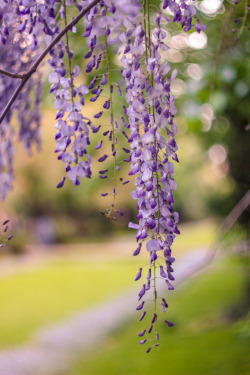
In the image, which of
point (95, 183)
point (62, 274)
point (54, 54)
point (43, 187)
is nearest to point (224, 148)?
point (95, 183)

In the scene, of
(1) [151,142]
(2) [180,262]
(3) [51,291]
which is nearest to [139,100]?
(1) [151,142]

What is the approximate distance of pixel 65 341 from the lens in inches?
278

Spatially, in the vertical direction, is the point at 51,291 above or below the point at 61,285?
below

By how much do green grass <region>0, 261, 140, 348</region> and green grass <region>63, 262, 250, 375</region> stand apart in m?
1.58

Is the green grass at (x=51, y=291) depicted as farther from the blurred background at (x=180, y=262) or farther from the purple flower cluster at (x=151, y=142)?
the purple flower cluster at (x=151, y=142)

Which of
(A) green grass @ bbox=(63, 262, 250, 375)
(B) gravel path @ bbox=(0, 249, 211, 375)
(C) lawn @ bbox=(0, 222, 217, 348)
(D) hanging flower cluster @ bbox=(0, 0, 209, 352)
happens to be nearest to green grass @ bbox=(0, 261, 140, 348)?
(C) lawn @ bbox=(0, 222, 217, 348)

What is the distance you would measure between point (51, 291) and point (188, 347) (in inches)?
229

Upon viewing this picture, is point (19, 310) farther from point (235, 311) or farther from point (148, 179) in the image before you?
point (148, 179)

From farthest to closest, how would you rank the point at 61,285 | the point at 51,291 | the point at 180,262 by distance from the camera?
the point at 180,262
the point at 61,285
the point at 51,291

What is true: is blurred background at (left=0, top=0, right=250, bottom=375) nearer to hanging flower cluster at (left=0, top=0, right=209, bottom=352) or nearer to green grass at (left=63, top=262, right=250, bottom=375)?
green grass at (left=63, top=262, right=250, bottom=375)

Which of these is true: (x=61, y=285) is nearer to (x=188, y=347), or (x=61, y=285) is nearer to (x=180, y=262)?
(x=180, y=262)

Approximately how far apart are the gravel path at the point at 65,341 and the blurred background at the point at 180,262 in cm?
3

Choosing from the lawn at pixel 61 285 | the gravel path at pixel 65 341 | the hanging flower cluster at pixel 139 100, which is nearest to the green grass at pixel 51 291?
the lawn at pixel 61 285

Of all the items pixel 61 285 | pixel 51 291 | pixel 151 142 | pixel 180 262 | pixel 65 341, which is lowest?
pixel 151 142
